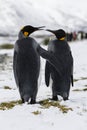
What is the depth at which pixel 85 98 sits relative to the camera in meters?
13.7

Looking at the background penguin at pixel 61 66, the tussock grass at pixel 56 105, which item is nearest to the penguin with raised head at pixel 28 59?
the tussock grass at pixel 56 105

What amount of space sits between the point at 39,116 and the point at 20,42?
7.57ft

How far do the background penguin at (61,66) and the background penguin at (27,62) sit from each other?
81 cm

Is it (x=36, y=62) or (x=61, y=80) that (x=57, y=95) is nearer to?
(x=61, y=80)

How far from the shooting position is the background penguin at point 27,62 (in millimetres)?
12367

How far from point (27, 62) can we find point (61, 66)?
1011 mm

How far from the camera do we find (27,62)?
12.4m

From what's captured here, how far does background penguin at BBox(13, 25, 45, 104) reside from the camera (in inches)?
487

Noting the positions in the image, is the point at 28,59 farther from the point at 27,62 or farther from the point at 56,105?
the point at 56,105

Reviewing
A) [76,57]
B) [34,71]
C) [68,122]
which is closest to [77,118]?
[68,122]

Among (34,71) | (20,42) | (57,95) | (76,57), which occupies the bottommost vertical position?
(76,57)

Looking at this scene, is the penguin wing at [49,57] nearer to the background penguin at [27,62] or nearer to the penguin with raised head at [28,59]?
the penguin with raised head at [28,59]

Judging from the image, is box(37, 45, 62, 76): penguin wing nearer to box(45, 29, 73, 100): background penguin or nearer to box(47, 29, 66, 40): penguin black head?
→ box(45, 29, 73, 100): background penguin

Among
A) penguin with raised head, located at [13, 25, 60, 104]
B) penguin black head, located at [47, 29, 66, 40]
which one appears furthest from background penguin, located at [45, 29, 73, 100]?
penguin with raised head, located at [13, 25, 60, 104]
